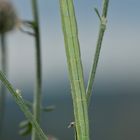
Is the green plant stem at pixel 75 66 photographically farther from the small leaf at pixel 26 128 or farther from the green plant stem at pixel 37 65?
the small leaf at pixel 26 128

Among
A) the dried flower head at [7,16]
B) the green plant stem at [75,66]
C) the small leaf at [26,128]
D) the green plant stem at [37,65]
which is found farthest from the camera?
the dried flower head at [7,16]

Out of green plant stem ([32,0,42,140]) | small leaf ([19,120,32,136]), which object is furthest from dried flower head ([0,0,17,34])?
green plant stem ([32,0,42,140])

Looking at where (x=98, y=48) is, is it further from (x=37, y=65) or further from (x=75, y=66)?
(x=37, y=65)

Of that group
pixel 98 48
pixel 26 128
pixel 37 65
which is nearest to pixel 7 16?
pixel 26 128

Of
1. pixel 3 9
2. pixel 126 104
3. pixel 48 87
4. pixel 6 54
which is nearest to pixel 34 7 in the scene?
pixel 6 54

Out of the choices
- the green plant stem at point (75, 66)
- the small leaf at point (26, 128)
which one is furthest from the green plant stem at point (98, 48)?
the small leaf at point (26, 128)
